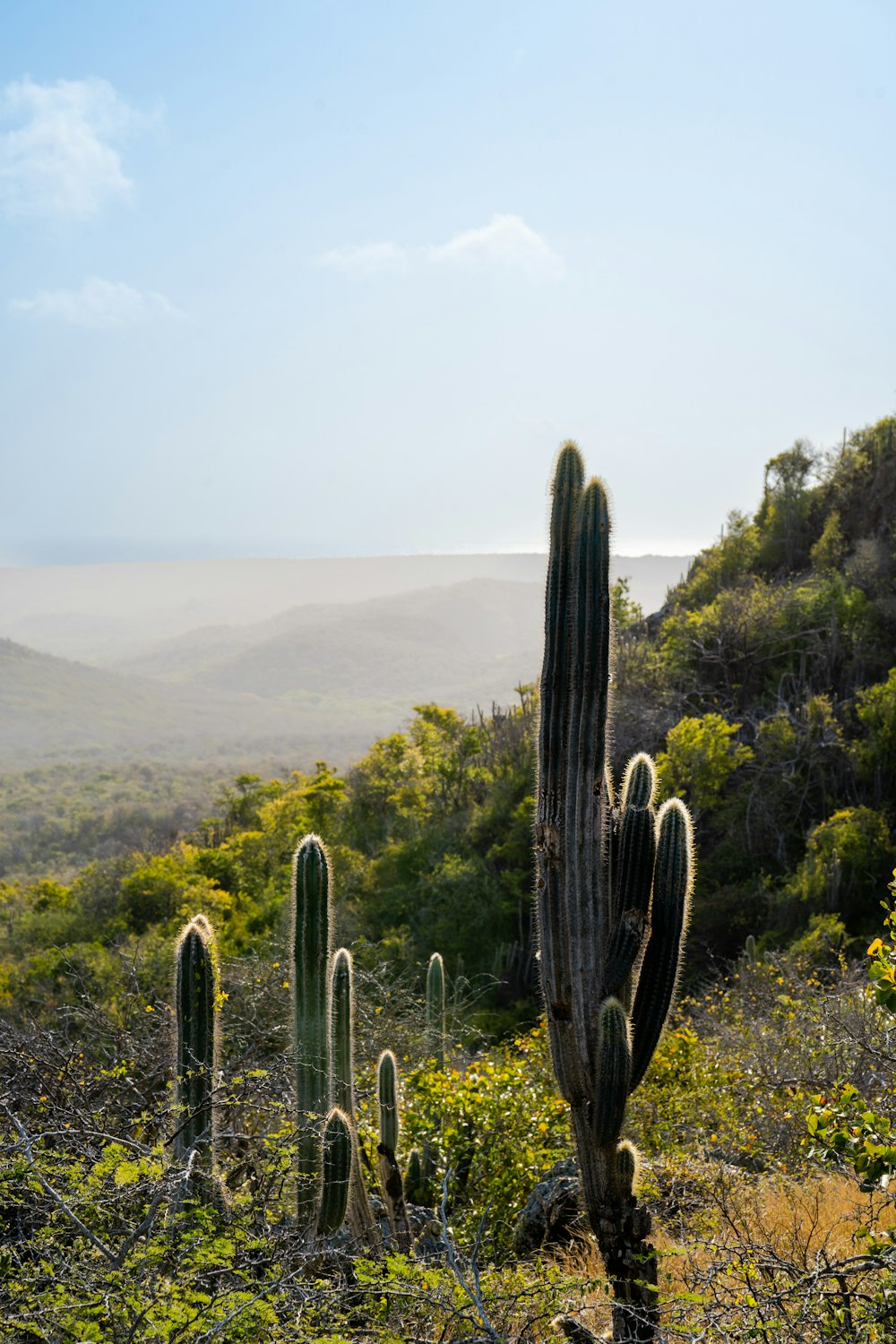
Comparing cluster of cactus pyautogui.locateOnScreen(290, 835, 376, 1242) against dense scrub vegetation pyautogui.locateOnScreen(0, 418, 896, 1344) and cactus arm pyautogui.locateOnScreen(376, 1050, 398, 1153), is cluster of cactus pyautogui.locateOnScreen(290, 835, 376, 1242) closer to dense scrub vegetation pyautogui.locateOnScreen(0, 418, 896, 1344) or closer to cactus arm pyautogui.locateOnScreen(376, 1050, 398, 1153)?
dense scrub vegetation pyautogui.locateOnScreen(0, 418, 896, 1344)

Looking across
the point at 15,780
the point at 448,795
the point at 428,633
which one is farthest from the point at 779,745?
the point at 428,633

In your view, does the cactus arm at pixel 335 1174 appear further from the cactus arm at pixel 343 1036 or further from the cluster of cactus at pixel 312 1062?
the cactus arm at pixel 343 1036

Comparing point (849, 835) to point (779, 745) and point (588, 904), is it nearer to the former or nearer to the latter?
point (779, 745)

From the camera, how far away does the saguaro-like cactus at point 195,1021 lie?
15.2 ft

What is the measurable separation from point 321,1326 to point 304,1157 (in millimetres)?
1795

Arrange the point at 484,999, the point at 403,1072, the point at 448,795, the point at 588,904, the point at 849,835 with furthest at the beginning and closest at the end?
the point at 448,795 → the point at 484,999 → the point at 849,835 → the point at 403,1072 → the point at 588,904

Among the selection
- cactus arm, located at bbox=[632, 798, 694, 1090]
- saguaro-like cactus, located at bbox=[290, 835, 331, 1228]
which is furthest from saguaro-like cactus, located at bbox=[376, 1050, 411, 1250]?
cactus arm, located at bbox=[632, 798, 694, 1090]

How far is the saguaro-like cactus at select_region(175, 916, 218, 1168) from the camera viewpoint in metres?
4.64

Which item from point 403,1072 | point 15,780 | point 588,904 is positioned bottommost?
point 15,780

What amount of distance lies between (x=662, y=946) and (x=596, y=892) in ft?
1.54

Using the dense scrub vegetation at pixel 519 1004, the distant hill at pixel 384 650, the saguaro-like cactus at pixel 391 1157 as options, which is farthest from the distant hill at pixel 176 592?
the saguaro-like cactus at pixel 391 1157

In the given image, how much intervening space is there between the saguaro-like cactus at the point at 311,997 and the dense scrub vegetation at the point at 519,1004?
0.69 ft

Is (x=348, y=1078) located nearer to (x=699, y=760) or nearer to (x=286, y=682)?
(x=699, y=760)

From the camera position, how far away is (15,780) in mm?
69750
